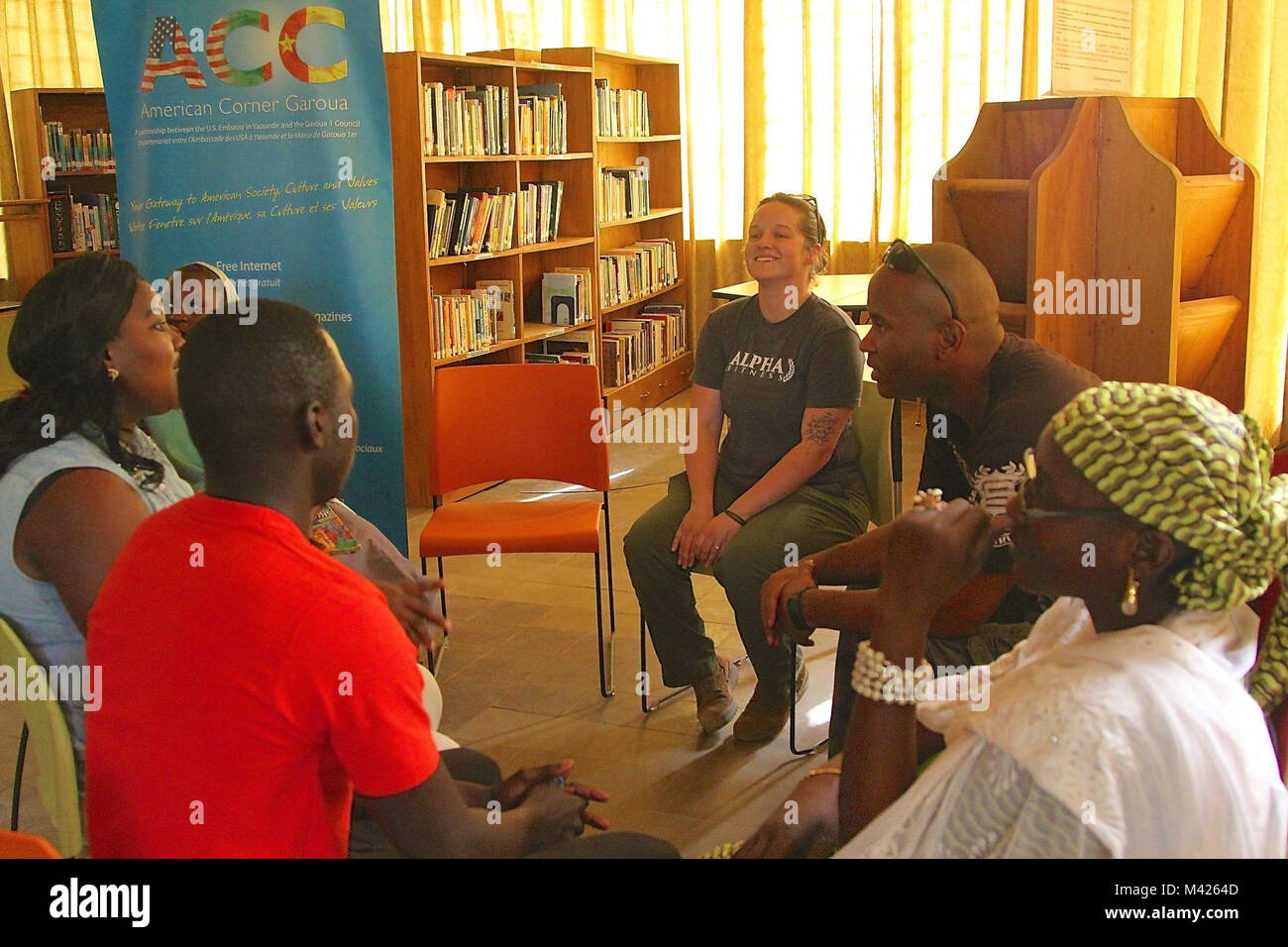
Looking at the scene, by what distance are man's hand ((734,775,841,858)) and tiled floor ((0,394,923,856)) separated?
1.04 meters

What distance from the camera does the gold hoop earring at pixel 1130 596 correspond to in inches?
46.9

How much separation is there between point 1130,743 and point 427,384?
440cm

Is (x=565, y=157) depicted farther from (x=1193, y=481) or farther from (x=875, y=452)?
(x=1193, y=481)

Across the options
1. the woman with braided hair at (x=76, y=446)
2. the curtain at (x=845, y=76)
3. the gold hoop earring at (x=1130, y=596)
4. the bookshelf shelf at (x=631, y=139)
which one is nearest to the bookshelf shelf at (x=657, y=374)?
the curtain at (x=845, y=76)

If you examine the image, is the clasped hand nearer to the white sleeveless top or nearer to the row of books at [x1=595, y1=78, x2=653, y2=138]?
the white sleeveless top

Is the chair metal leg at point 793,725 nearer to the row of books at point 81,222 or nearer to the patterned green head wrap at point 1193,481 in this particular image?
the patterned green head wrap at point 1193,481

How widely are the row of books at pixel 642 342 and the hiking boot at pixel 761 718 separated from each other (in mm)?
3995

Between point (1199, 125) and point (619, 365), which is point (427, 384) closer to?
point (619, 365)

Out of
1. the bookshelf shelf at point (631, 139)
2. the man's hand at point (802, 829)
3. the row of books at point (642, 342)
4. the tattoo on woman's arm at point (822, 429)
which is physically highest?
the bookshelf shelf at point (631, 139)

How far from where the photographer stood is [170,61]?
12.3 ft

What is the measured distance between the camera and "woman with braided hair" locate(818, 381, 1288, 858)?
1054 millimetres

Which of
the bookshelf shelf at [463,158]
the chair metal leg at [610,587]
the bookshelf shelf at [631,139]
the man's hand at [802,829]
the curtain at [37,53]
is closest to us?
the man's hand at [802,829]

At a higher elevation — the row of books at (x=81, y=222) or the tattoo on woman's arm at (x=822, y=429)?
the row of books at (x=81, y=222)

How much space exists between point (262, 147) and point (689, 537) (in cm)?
196
